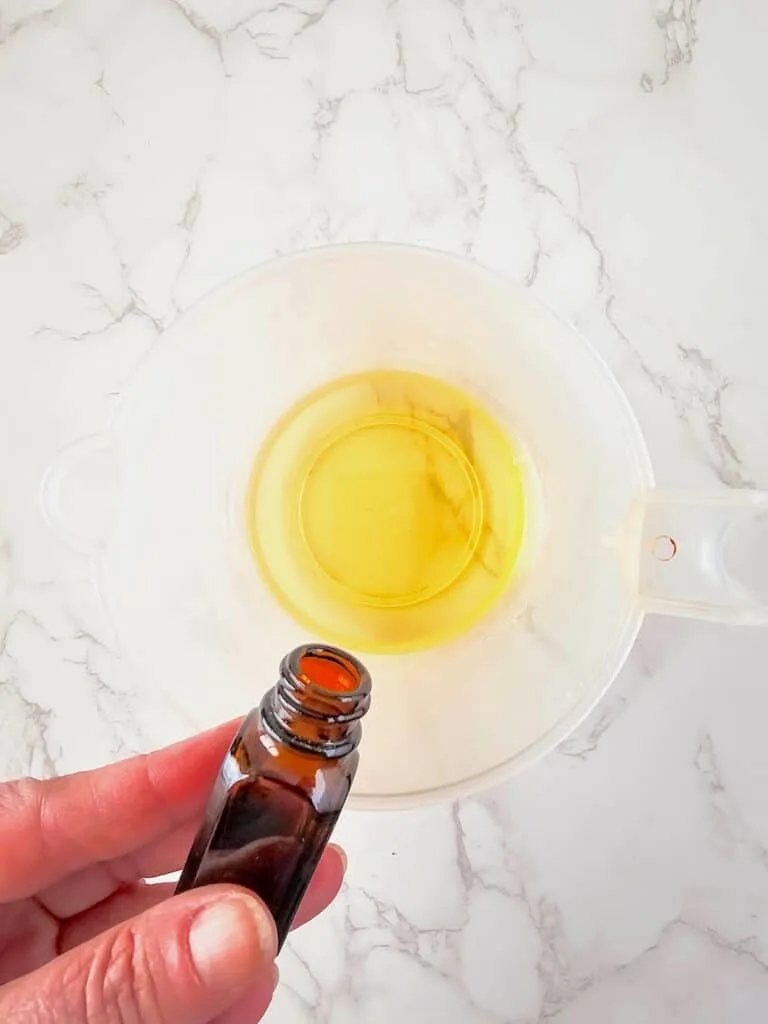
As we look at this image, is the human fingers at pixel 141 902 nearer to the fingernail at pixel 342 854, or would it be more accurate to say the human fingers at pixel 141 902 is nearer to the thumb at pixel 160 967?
the fingernail at pixel 342 854

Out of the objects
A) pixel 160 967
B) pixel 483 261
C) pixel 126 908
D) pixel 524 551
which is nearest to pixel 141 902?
pixel 126 908

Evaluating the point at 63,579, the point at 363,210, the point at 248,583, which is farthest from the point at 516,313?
the point at 63,579

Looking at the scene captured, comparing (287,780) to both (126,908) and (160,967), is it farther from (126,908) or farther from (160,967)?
(126,908)

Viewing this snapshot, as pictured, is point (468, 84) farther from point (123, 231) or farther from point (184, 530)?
point (184, 530)

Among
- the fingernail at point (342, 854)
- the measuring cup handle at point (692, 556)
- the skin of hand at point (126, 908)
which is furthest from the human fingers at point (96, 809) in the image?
the measuring cup handle at point (692, 556)

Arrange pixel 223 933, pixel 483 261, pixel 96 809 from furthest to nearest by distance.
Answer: pixel 483 261
pixel 96 809
pixel 223 933

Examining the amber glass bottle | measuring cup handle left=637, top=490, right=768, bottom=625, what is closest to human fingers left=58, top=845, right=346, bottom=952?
the amber glass bottle
